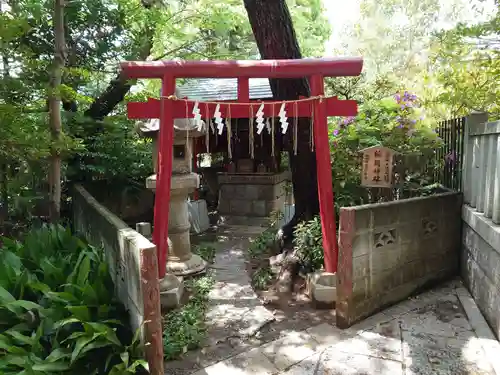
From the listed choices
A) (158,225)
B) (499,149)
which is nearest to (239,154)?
A: (158,225)

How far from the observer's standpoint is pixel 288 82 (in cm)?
702

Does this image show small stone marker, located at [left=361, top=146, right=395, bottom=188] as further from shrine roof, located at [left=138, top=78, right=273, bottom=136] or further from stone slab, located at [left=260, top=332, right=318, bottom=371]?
shrine roof, located at [left=138, top=78, right=273, bottom=136]

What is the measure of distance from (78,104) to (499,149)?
1073 cm

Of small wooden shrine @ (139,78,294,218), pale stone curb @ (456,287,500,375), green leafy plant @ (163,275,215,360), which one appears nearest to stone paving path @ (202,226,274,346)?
green leafy plant @ (163,275,215,360)

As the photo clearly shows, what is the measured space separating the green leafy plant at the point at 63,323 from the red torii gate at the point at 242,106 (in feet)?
4.07

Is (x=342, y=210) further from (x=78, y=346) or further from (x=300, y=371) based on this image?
(x=78, y=346)

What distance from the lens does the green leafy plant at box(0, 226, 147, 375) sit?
352cm

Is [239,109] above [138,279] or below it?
above

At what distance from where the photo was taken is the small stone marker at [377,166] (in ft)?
19.9

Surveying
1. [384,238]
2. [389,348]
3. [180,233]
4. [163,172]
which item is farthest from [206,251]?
[389,348]

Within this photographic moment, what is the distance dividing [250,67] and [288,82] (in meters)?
1.92

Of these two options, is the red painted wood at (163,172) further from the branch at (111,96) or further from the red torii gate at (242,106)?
the branch at (111,96)

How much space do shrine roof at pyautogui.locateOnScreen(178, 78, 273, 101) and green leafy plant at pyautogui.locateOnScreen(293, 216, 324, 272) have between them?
5945 mm

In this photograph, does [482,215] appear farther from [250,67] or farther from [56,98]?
[56,98]
